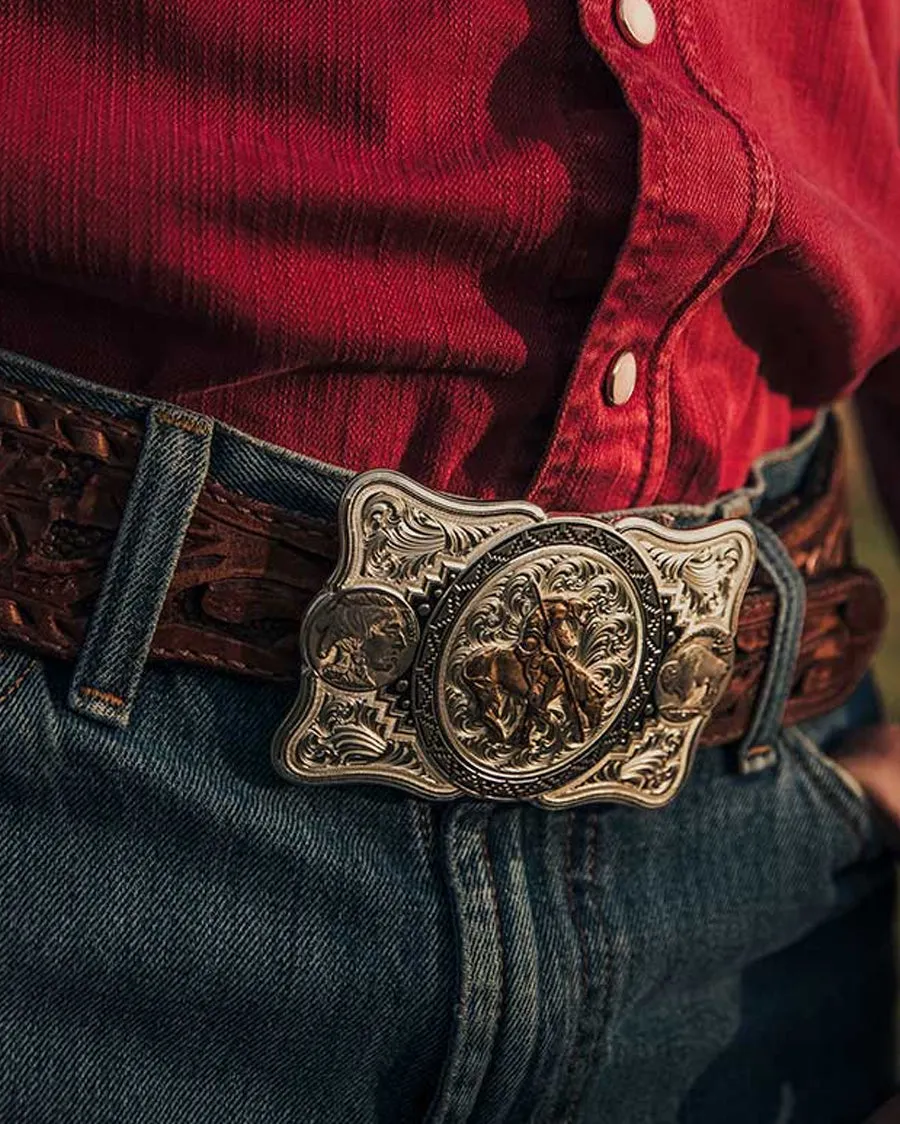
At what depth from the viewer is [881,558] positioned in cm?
548

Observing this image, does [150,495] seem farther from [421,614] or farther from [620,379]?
[620,379]

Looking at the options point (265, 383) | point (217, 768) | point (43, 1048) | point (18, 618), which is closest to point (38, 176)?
point (265, 383)

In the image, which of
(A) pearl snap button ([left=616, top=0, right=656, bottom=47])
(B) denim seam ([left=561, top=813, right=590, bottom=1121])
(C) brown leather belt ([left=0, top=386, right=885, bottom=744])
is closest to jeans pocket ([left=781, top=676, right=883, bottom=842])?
(B) denim seam ([left=561, top=813, right=590, bottom=1121])

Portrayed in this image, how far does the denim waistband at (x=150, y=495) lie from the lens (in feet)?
2.98

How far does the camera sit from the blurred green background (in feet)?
14.9

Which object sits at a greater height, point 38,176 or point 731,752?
point 38,176

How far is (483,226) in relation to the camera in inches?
37.0

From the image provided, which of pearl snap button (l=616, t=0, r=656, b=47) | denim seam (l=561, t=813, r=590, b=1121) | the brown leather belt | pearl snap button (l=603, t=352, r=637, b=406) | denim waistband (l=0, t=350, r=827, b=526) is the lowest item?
denim seam (l=561, t=813, r=590, b=1121)

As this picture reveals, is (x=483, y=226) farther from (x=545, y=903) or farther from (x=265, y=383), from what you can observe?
(x=545, y=903)

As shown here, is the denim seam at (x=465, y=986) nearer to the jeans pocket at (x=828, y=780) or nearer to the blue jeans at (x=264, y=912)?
the blue jeans at (x=264, y=912)

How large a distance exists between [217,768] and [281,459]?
0.82 ft

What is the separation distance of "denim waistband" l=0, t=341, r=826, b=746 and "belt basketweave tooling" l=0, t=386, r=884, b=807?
1cm

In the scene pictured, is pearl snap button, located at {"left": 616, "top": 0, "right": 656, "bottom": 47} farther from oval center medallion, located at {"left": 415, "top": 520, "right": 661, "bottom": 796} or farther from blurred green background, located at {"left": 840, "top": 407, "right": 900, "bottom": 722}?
blurred green background, located at {"left": 840, "top": 407, "right": 900, "bottom": 722}

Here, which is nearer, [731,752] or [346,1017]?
[346,1017]
